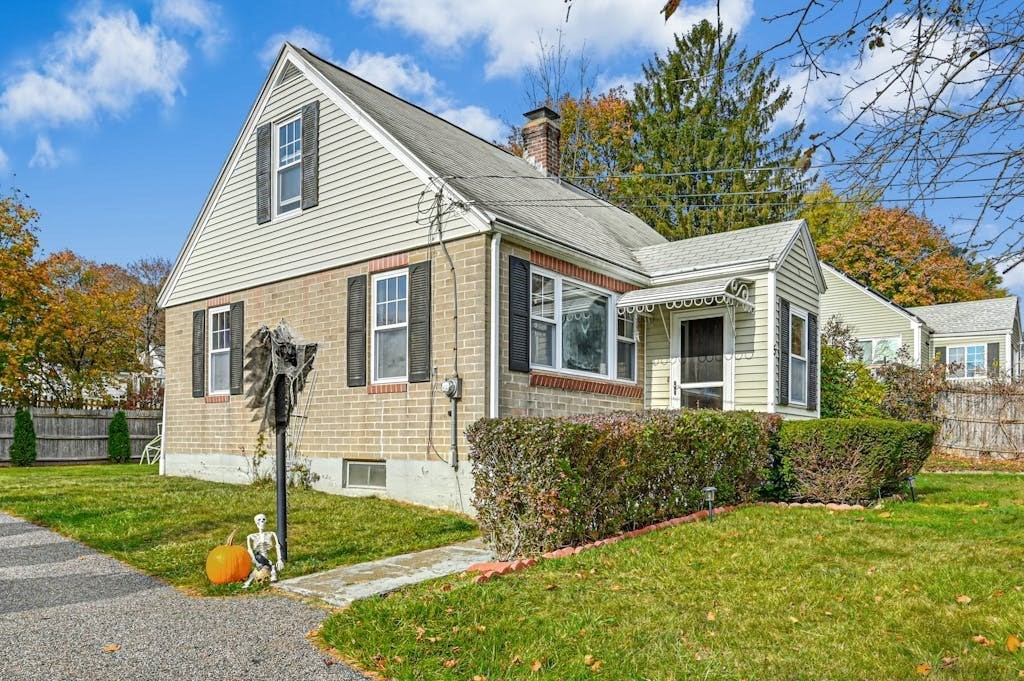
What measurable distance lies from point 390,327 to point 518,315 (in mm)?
2100

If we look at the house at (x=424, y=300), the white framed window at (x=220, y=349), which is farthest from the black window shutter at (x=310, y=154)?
the white framed window at (x=220, y=349)

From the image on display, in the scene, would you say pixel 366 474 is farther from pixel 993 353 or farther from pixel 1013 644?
pixel 993 353

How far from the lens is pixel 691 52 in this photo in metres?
27.9

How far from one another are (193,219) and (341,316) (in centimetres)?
528

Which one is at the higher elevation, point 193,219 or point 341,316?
point 193,219

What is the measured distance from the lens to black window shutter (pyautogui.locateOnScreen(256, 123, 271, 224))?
43.4ft

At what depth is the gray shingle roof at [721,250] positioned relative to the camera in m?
12.2

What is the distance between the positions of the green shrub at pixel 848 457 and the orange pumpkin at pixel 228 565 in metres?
6.44

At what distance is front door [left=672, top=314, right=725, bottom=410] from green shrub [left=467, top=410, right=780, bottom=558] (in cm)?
440

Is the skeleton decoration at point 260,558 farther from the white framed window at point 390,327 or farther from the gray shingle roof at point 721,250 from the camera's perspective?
the gray shingle roof at point 721,250

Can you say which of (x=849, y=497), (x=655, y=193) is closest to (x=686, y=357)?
(x=849, y=497)

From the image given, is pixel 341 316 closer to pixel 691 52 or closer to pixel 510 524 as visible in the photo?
pixel 510 524

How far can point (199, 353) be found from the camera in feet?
46.6

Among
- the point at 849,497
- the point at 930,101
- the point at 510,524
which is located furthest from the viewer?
the point at 849,497
